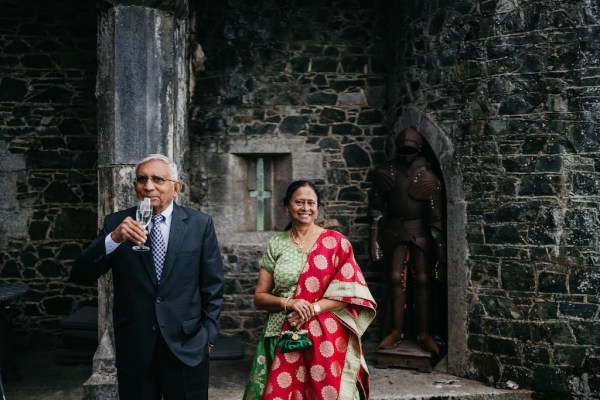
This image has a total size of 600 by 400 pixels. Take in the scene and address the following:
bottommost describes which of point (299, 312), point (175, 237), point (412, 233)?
point (299, 312)

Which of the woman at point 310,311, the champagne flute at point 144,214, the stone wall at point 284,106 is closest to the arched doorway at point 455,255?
the stone wall at point 284,106

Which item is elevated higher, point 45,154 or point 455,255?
point 45,154

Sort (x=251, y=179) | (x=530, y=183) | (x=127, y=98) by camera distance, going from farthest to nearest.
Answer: (x=251, y=179) < (x=530, y=183) < (x=127, y=98)

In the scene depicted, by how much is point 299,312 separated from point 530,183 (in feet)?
8.78

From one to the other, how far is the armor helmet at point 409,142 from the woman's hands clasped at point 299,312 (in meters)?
2.76

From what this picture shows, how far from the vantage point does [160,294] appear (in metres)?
2.89

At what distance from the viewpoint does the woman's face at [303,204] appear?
3479mm

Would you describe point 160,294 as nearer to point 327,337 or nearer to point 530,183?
point 327,337

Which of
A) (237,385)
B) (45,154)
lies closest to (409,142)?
(237,385)

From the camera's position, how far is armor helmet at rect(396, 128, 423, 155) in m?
5.70

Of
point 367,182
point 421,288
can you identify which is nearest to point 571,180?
point 421,288

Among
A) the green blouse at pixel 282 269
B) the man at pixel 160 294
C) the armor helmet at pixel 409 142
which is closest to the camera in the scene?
the man at pixel 160 294

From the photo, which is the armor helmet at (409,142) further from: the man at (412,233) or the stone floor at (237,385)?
the stone floor at (237,385)

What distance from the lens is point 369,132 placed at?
21.9 feet
